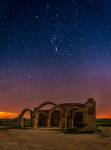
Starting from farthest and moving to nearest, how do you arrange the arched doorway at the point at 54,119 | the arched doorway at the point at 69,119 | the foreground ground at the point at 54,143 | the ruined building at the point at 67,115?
1. the arched doorway at the point at 54,119
2. the arched doorway at the point at 69,119
3. the ruined building at the point at 67,115
4. the foreground ground at the point at 54,143

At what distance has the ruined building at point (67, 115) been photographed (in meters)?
33.2

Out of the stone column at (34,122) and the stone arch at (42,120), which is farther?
the stone arch at (42,120)

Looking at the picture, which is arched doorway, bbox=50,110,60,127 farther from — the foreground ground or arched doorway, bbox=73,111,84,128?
the foreground ground

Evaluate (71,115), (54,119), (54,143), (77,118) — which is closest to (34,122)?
(54,119)

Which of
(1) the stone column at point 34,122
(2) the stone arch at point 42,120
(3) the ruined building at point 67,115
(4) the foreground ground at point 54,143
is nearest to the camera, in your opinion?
(4) the foreground ground at point 54,143

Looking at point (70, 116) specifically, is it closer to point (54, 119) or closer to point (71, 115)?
point (71, 115)

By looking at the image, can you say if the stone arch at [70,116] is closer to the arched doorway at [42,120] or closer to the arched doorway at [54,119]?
the arched doorway at [54,119]

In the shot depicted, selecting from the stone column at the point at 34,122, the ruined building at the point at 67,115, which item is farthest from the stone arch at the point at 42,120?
the stone column at the point at 34,122

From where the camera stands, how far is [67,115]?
36.2m

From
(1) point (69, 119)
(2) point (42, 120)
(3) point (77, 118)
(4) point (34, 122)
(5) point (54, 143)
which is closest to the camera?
(5) point (54, 143)

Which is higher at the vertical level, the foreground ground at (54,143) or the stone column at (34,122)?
the foreground ground at (54,143)

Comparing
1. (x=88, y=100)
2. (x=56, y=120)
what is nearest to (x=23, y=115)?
(x=56, y=120)

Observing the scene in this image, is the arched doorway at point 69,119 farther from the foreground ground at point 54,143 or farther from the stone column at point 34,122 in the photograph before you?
the foreground ground at point 54,143

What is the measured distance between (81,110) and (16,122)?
39.9 feet
